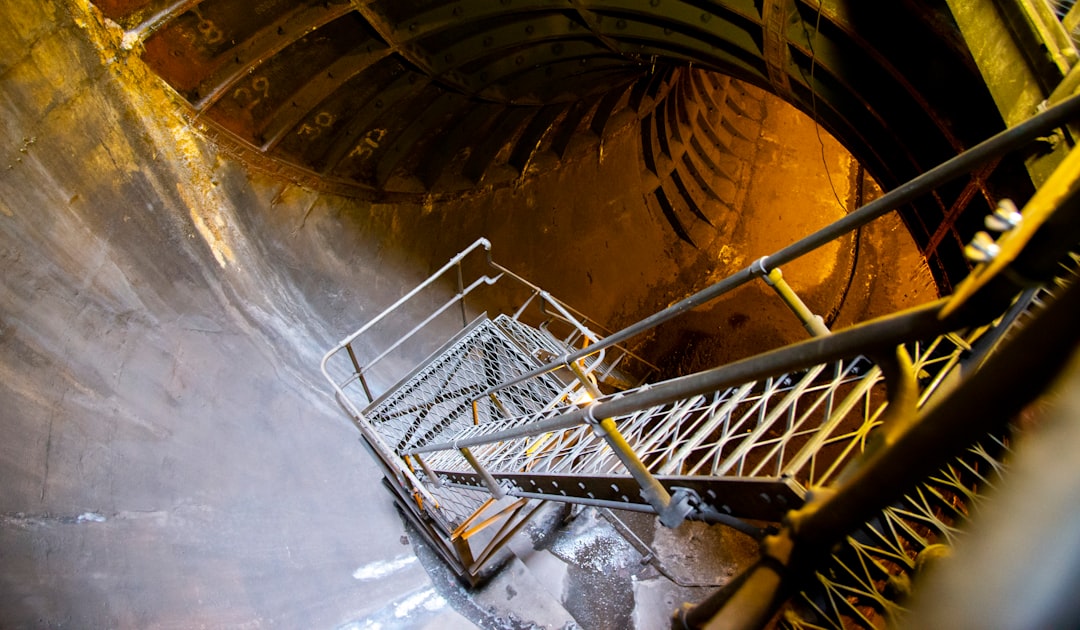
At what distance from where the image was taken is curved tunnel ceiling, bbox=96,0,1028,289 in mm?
4262

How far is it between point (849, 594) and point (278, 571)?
4763 mm

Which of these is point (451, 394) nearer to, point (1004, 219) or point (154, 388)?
point (154, 388)

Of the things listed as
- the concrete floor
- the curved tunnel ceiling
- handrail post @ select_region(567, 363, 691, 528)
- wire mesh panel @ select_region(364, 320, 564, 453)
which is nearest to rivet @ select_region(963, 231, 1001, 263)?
handrail post @ select_region(567, 363, 691, 528)

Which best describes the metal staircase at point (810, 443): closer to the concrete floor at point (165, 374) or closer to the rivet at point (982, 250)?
the rivet at point (982, 250)

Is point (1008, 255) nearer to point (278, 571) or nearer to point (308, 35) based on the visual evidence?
point (278, 571)

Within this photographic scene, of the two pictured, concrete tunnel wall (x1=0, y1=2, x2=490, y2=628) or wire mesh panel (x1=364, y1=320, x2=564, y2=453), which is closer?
concrete tunnel wall (x1=0, y1=2, x2=490, y2=628)

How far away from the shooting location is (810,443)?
246 centimetres

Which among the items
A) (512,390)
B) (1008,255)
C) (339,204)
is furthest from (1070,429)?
(339,204)

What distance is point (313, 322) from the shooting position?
7.24 metres

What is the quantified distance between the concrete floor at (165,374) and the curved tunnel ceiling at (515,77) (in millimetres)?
525

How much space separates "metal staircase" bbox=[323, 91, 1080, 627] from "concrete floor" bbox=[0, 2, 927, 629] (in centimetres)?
88

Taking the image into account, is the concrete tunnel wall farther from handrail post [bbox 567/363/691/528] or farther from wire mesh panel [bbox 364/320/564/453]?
handrail post [bbox 567/363/691/528]

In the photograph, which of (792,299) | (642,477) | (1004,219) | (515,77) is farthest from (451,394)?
(1004,219)

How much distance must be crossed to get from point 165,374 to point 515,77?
5.20 metres
